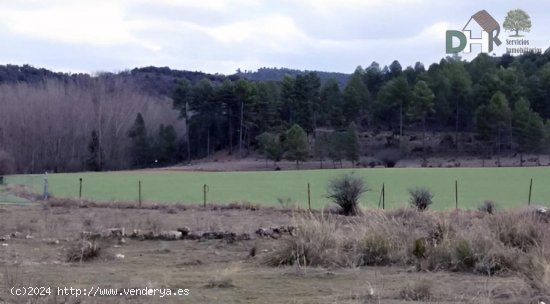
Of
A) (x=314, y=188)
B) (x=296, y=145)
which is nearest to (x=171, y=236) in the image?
(x=314, y=188)

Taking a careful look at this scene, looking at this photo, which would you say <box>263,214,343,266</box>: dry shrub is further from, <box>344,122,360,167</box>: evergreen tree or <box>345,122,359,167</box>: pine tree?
<box>345,122,359,167</box>: pine tree

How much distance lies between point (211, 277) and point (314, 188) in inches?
1782

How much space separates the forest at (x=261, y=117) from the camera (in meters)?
113

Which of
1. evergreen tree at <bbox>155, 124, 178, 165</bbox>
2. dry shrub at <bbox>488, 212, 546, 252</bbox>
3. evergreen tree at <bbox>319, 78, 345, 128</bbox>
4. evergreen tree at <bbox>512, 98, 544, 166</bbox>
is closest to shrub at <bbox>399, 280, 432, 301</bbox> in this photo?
dry shrub at <bbox>488, 212, 546, 252</bbox>

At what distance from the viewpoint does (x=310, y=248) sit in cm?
1474

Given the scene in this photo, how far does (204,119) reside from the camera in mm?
129125

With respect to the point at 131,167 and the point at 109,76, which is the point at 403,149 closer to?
the point at 131,167

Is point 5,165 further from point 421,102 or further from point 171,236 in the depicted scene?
point 171,236

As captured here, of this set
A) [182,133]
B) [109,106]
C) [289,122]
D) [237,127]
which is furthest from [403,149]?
[109,106]

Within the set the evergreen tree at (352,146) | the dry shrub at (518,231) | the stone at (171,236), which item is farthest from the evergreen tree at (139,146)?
the dry shrub at (518,231)

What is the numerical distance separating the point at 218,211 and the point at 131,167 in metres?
91.6

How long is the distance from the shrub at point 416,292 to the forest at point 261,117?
94230 mm

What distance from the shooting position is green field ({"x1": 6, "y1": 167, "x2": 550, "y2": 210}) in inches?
1841

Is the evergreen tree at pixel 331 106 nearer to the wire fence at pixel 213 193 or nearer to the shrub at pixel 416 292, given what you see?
the wire fence at pixel 213 193
